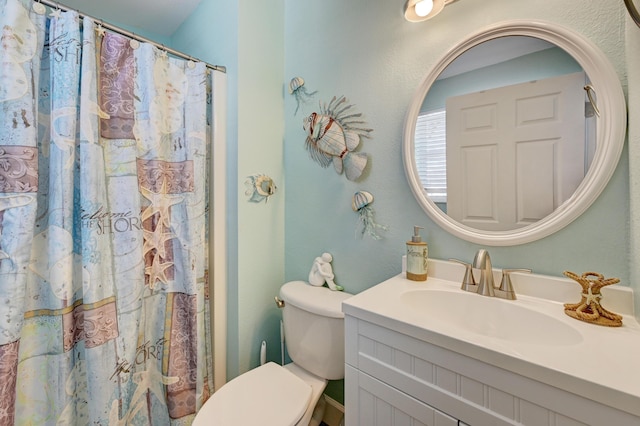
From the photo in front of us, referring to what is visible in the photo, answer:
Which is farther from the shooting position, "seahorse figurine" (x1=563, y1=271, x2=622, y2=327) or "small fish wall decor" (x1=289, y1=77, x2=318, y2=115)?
"small fish wall decor" (x1=289, y1=77, x2=318, y2=115)

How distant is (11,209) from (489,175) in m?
1.68

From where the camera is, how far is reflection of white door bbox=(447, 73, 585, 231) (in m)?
0.81

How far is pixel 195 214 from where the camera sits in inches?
53.1

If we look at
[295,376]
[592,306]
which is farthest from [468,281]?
[295,376]

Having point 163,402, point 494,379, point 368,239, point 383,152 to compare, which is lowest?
point 163,402

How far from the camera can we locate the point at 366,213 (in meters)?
1.25

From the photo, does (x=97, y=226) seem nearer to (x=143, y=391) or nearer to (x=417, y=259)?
(x=143, y=391)

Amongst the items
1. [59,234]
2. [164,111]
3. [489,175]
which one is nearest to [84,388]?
[59,234]

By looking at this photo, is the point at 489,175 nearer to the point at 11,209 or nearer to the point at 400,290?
the point at 400,290

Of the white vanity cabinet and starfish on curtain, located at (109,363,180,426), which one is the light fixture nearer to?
the white vanity cabinet

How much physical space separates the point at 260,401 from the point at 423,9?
1.63m

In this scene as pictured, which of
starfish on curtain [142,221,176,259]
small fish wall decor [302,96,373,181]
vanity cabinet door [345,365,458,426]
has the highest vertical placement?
small fish wall decor [302,96,373,181]

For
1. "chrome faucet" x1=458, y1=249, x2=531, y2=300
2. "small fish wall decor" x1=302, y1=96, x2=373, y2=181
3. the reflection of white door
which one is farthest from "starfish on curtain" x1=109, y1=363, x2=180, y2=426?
the reflection of white door

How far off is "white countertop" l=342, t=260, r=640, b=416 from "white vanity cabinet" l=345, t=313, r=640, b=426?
0.02 meters
